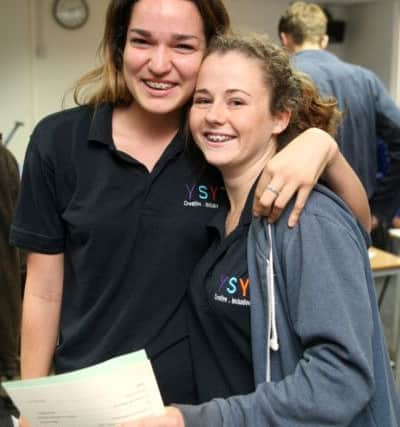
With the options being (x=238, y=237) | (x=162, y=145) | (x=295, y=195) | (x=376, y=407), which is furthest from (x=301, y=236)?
(x=162, y=145)

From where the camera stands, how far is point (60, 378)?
93 cm

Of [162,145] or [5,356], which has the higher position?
[162,145]

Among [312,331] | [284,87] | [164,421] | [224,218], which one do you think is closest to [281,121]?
[284,87]

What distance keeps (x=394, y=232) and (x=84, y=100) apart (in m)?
2.15

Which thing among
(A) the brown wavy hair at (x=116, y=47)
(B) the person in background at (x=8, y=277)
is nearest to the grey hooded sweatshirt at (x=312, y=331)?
(A) the brown wavy hair at (x=116, y=47)

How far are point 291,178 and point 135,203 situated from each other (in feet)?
1.21

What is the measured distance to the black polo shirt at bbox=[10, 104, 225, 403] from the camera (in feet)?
4.11

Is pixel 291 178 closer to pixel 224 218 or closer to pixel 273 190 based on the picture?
pixel 273 190

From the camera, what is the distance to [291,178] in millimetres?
1038

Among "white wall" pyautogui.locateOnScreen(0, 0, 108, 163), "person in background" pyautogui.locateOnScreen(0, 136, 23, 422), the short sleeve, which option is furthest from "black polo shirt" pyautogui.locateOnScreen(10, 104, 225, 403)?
"white wall" pyautogui.locateOnScreen(0, 0, 108, 163)

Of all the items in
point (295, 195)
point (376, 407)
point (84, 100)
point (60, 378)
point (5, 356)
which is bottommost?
point (5, 356)

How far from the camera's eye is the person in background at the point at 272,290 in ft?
3.18

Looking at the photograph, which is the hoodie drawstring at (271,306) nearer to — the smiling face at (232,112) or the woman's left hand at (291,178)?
the woman's left hand at (291,178)

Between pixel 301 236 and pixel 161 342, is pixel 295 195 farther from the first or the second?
pixel 161 342
